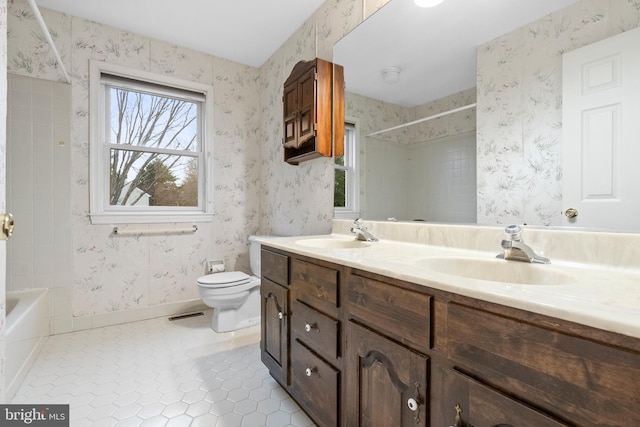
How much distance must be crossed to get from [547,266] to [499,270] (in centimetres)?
14

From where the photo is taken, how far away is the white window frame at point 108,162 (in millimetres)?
2348

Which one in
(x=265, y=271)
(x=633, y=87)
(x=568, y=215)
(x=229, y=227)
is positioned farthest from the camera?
(x=229, y=227)

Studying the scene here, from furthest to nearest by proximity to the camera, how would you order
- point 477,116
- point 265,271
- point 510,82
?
point 265,271 < point 477,116 < point 510,82

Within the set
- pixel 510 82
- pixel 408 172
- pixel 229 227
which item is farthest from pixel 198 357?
pixel 510 82

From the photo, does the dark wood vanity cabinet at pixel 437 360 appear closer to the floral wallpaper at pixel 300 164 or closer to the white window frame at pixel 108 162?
the floral wallpaper at pixel 300 164

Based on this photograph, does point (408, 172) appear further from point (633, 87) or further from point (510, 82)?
point (633, 87)

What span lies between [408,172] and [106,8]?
249 cm

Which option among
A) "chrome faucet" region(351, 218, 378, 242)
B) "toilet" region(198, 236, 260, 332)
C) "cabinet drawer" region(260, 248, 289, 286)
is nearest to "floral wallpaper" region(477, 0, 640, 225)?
"chrome faucet" region(351, 218, 378, 242)

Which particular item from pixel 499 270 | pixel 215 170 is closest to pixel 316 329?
pixel 499 270

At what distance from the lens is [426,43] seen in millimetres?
1441

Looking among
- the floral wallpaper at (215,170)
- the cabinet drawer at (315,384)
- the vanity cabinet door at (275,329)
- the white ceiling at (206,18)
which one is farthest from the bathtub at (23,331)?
the white ceiling at (206,18)

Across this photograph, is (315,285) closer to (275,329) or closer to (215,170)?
(275,329)

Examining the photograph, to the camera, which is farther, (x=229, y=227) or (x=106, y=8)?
(x=229, y=227)

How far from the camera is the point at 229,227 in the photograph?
2.94 m
